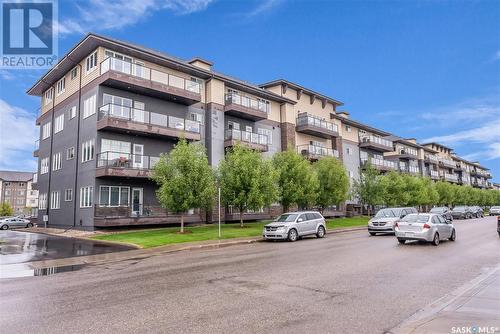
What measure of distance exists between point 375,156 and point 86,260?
51.9 meters

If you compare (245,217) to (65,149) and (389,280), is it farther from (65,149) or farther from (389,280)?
(389,280)

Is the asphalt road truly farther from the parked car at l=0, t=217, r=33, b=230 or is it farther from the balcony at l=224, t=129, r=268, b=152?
the parked car at l=0, t=217, r=33, b=230

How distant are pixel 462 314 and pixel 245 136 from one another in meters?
29.5

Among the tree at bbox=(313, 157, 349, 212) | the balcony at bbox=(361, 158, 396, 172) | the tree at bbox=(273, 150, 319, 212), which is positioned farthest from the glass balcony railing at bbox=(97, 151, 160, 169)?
the balcony at bbox=(361, 158, 396, 172)

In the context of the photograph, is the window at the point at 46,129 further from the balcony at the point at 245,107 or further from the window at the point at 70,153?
the balcony at the point at 245,107

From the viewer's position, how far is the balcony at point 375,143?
54.9 meters

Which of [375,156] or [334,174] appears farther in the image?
[375,156]

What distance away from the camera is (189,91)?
100ft

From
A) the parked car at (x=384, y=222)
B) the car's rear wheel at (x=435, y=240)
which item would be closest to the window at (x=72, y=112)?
the parked car at (x=384, y=222)

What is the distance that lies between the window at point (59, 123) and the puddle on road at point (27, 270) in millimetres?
23031

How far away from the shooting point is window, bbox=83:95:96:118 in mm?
28125

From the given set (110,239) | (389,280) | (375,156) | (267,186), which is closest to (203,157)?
(267,186)

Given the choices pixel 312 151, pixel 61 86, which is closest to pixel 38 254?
pixel 61 86

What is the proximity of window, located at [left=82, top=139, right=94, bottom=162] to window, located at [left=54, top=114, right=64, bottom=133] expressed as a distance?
6.47 m
